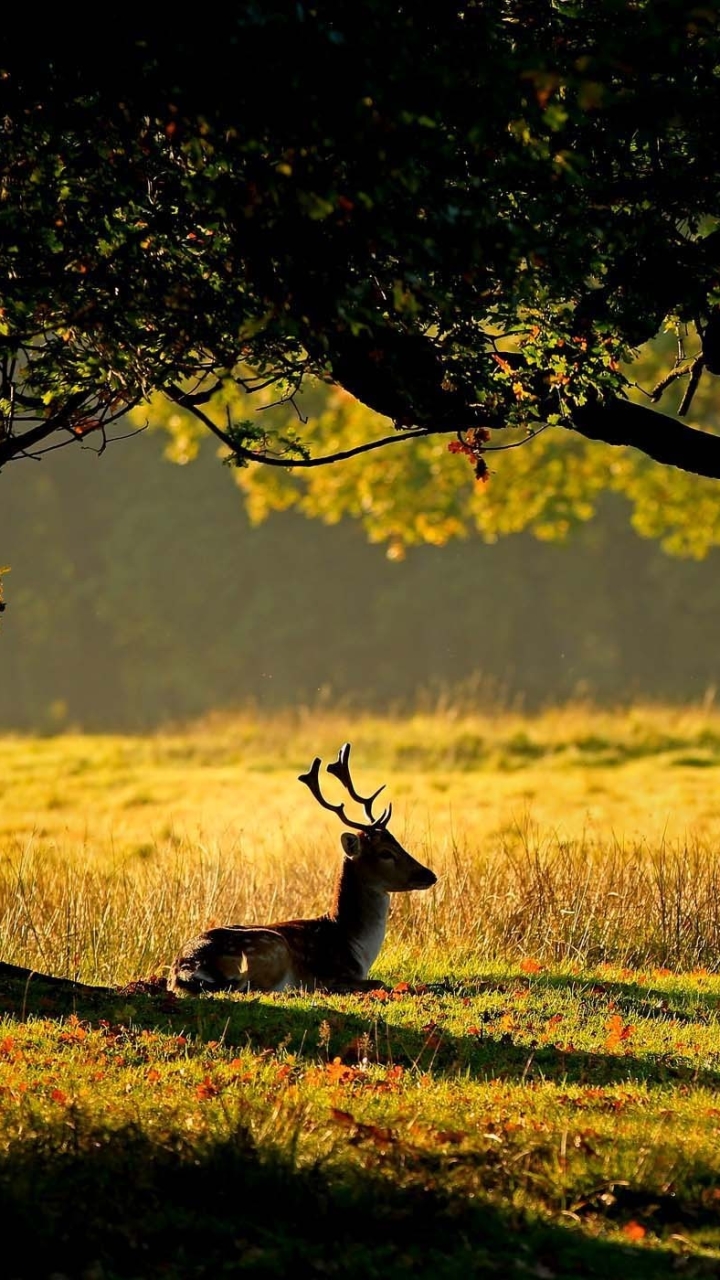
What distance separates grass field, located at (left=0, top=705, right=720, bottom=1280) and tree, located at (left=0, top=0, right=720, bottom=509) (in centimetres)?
320

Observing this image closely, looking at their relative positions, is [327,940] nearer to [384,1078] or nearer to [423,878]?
[423,878]

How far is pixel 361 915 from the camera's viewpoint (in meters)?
11.4

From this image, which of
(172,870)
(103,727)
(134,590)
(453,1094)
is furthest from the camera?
(134,590)

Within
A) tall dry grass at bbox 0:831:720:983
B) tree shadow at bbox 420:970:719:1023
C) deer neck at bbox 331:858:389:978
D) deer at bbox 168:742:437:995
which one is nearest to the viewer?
deer at bbox 168:742:437:995

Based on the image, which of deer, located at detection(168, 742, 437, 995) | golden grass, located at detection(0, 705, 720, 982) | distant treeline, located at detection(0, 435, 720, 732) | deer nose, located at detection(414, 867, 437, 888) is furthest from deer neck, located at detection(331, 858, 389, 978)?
distant treeline, located at detection(0, 435, 720, 732)

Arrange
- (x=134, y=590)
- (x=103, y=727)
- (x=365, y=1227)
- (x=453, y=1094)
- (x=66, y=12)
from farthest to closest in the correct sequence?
(x=134, y=590)
(x=103, y=727)
(x=453, y=1094)
(x=66, y=12)
(x=365, y=1227)

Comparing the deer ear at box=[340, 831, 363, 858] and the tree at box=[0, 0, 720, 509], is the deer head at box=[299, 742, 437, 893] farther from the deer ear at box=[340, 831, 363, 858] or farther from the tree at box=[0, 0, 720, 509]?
the tree at box=[0, 0, 720, 509]

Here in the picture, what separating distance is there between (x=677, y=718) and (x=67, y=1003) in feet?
88.1

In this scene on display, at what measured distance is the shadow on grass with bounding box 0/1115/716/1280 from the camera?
536 cm

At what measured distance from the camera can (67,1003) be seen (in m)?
9.80

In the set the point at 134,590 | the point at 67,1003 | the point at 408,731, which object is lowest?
the point at 67,1003

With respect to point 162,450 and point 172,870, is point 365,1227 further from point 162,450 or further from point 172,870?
point 162,450

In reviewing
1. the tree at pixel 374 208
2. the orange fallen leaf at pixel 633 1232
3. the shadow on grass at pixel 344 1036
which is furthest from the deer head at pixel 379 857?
the orange fallen leaf at pixel 633 1232

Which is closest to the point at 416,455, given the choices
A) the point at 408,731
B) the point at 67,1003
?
the point at 408,731
